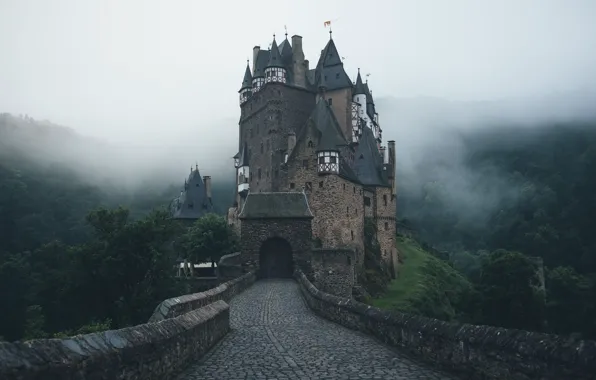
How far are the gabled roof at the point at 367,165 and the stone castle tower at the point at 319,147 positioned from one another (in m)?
0.10

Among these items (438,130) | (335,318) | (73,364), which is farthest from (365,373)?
(438,130)

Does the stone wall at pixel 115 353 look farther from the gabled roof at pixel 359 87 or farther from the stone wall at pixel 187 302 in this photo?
the gabled roof at pixel 359 87

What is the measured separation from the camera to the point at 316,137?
52.7 meters

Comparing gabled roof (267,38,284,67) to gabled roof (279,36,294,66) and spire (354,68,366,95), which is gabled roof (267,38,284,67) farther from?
spire (354,68,366,95)

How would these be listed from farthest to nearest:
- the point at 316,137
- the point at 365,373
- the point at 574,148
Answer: the point at 574,148
the point at 316,137
the point at 365,373

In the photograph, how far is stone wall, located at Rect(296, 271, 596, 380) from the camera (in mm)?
6286

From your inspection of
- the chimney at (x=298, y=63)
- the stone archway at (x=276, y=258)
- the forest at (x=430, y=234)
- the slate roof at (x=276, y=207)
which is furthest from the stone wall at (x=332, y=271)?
the chimney at (x=298, y=63)

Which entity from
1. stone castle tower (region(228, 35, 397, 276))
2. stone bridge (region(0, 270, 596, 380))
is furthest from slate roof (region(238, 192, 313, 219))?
stone bridge (region(0, 270, 596, 380))

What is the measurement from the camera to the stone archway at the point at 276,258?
119 feet

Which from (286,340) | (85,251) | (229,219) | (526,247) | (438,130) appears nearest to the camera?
(286,340)

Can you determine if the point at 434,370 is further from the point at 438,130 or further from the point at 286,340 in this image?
the point at 438,130

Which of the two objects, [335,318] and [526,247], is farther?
[526,247]

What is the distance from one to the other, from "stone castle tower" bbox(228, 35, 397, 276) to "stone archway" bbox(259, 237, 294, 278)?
514 inches

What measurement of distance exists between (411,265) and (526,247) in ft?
148
